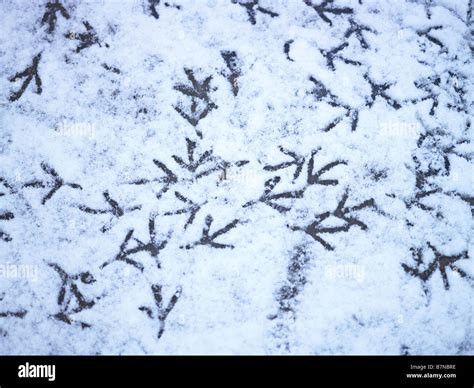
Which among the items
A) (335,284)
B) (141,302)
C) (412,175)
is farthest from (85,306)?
(412,175)

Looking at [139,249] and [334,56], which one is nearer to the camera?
[139,249]

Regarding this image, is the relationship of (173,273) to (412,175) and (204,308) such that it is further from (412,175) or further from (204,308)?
(412,175)

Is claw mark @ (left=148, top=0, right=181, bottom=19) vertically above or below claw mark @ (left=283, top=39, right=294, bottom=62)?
above

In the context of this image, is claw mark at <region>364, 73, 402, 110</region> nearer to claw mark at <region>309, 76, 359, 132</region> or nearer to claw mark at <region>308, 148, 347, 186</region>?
claw mark at <region>309, 76, 359, 132</region>

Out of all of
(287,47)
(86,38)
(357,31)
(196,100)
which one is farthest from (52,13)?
(357,31)

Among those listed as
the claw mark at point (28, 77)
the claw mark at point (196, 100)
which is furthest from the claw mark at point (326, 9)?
the claw mark at point (28, 77)

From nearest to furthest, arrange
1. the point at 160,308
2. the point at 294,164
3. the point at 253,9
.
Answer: the point at 160,308 → the point at 294,164 → the point at 253,9

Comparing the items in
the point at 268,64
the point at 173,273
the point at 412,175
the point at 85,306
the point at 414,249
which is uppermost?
the point at 268,64

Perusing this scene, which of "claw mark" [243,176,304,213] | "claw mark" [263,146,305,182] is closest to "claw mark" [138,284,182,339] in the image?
"claw mark" [243,176,304,213]

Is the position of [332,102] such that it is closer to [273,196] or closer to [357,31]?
[357,31]
